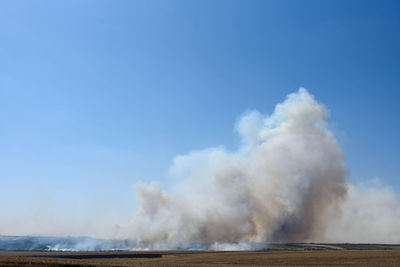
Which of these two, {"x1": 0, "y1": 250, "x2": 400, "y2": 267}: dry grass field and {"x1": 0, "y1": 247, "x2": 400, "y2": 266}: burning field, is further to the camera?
{"x1": 0, "y1": 247, "x2": 400, "y2": 266}: burning field

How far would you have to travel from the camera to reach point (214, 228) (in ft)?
602

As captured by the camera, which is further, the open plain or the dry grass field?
the open plain

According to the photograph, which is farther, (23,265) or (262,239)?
(262,239)

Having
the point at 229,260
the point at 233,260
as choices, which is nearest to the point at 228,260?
the point at 229,260

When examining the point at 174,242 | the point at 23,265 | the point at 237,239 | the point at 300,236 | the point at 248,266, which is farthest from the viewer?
the point at 300,236

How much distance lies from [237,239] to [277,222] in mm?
24751

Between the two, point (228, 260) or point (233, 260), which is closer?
point (233, 260)

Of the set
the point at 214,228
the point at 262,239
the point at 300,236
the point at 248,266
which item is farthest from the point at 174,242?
the point at 248,266

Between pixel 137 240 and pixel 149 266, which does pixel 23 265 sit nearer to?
pixel 149 266

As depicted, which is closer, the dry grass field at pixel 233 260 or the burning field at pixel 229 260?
the dry grass field at pixel 233 260

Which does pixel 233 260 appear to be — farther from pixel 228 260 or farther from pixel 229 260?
pixel 228 260

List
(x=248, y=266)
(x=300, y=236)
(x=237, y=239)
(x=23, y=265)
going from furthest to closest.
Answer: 1. (x=300, y=236)
2. (x=237, y=239)
3. (x=248, y=266)
4. (x=23, y=265)

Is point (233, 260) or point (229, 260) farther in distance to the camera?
Answer: point (229, 260)

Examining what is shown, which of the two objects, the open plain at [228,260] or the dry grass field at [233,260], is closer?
the dry grass field at [233,260]
